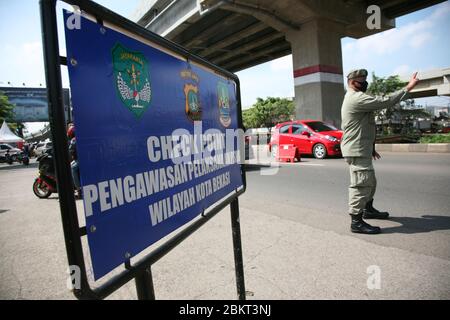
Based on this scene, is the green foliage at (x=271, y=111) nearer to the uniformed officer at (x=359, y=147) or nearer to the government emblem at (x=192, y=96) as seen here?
the uniformed officer at (x=359, y=147)

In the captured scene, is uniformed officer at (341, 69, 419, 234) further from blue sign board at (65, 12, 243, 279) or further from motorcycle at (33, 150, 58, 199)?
motorcycle at (33, 150, 58, 199)

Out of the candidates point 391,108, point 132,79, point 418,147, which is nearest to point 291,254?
point 132,79

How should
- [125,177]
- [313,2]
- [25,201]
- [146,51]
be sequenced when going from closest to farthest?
[125,177] < [146,51] < [25,201] < [313,2]

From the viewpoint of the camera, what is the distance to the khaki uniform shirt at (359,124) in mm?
3383

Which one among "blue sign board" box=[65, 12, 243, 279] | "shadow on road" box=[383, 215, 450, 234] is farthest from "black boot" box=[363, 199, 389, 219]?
"blue sign board" box=[65, 12, 243, 279]

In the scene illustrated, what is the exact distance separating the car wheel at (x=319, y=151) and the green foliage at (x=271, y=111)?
172 feet

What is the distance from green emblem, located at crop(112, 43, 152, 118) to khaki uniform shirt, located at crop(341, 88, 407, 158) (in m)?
2.89

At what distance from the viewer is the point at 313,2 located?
17.6 metres

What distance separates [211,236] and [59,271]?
1661mm

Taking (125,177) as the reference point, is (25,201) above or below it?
below

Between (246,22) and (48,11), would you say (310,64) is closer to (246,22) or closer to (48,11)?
(246,22)

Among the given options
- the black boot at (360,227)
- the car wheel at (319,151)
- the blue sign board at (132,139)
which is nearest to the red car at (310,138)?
the car wheel at (319,151)

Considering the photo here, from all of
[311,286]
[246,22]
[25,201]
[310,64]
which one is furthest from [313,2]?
[311,286]

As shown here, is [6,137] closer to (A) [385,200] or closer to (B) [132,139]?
(A) [385,200]
